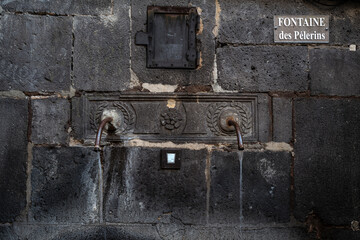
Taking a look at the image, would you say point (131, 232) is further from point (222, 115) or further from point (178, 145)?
point (222, 115)

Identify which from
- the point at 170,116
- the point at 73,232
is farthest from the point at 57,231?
the point at 170,116

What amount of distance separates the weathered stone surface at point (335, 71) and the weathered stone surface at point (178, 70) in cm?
87

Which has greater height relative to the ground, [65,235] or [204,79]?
[204,79]

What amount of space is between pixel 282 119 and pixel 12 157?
2.21 m

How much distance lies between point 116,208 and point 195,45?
147 cm

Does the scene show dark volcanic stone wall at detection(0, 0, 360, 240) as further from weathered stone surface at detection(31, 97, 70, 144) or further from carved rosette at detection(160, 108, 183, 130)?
carved rosette at detection(160, 108, 183, 130)

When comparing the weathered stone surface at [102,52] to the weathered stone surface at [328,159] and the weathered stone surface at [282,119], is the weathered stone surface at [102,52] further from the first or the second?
the weathered stone surface at [328,159]

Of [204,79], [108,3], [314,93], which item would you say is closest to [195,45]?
[204,79]

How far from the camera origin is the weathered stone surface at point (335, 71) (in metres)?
2.96

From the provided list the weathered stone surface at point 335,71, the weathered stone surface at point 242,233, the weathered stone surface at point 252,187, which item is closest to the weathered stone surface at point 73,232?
the weathered stone surface at point 242,233

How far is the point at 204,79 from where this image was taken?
2951 mm

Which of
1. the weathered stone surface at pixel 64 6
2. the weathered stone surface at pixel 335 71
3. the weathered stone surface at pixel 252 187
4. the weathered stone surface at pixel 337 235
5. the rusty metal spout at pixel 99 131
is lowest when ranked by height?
the weathered stone surface at pixel 337 235

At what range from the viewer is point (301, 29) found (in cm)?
299

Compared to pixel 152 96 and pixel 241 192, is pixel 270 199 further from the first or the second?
pixel 152 96
